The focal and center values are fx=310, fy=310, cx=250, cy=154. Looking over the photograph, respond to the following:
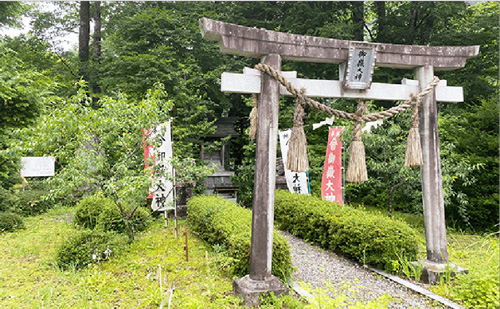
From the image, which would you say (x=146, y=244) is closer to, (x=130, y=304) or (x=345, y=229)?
(x=130, y=304)

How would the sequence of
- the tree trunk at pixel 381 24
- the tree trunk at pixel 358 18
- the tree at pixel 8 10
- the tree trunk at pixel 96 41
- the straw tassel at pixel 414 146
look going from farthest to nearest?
the tree trunk at pixel 96 41 → the tree trunk at pixel 358 18 → the tree trunk at pixel 381 24 → the tree at pixel 8 10 → the straw tassel at pixel 414 146

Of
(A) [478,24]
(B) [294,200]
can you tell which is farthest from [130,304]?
(A) [478,24]

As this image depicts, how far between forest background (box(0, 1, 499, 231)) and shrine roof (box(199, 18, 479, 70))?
3007 mm

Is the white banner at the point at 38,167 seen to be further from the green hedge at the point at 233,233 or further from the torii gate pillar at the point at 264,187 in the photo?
the torii gate pillar at the point at 264,187

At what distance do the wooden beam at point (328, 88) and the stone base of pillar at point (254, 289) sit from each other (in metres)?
2.44

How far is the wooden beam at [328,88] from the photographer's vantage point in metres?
3.88

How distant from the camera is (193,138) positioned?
453 inches

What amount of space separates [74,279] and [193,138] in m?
7.33

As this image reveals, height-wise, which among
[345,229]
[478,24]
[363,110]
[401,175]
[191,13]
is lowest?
[345,229]

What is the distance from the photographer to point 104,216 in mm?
6980

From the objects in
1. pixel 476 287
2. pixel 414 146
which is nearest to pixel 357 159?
pixel 414 146

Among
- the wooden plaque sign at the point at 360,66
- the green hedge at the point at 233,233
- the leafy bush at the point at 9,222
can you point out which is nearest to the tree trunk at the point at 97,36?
the leafy bush at the point at 9,222

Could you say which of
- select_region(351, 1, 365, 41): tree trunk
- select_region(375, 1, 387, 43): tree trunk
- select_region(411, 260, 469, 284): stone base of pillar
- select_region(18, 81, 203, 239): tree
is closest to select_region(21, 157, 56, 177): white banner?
select_region(18, 81, 203, 239): tree

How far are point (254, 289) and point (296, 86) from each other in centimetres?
270
